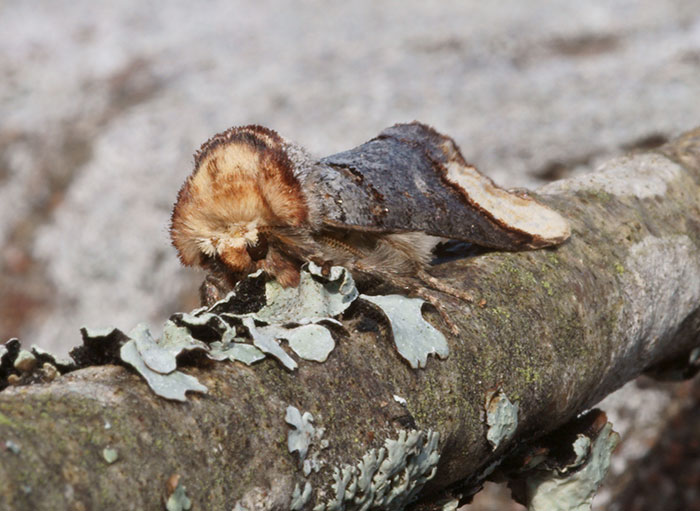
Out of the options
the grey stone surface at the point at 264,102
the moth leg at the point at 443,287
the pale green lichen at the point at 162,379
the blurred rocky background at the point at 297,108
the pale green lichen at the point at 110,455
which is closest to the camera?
the pale green lichen at the point at 110,455

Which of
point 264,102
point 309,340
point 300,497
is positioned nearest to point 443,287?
point 309,340

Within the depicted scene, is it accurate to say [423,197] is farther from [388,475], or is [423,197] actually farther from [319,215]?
[388,475]

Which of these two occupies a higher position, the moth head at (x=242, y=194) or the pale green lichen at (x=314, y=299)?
the moth head at (x=242, y=194)

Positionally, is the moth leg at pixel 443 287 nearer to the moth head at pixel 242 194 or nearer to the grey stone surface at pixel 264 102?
the moth head at pixel 242 194

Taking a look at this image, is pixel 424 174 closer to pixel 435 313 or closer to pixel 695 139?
pixel 435 313

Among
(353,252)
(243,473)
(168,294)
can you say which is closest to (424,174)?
(353,252)

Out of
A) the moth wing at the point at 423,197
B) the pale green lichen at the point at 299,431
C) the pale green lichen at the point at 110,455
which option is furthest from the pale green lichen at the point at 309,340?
the pale green lichen at the point at 110,455

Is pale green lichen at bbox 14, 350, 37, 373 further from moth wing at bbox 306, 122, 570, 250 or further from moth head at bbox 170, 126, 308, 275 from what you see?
moth wing at bbox 306, 122, 570, 250
